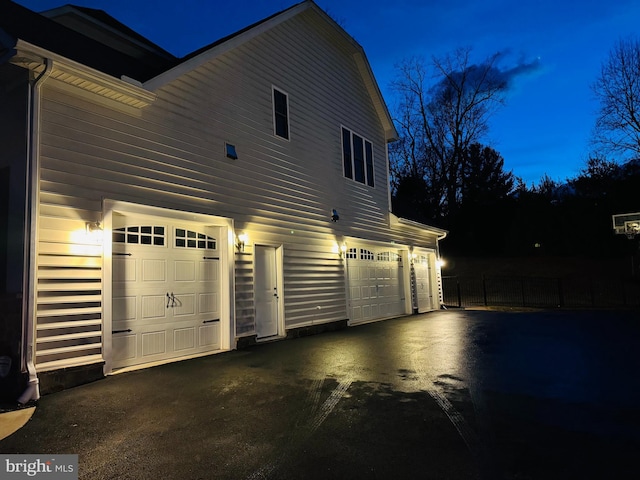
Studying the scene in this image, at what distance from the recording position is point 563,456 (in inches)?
116

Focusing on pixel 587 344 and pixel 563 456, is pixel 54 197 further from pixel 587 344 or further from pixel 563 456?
pixel 587 344

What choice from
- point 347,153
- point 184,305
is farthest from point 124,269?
point 347,153

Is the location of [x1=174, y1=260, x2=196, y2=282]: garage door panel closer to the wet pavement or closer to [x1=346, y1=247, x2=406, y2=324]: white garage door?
the wet pavement

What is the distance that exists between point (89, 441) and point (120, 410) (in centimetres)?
75

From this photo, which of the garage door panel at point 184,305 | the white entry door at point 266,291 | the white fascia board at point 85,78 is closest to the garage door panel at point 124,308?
the garage door panel at point 184,305

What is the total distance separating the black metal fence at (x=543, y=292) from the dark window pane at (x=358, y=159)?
336 inches

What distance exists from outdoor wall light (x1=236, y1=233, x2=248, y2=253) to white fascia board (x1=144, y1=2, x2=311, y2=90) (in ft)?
9.40

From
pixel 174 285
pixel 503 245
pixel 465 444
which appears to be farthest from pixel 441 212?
pixel 465 444

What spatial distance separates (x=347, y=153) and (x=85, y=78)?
24.3ft

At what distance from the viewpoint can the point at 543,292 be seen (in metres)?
21.3

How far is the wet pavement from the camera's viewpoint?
114 inches

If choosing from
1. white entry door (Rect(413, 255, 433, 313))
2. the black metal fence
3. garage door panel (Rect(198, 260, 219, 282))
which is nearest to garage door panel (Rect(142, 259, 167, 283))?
garage door panel (Rect(198, 260, 219, 282))

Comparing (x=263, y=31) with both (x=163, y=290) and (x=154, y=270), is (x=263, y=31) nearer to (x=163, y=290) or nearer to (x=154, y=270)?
(x=154, y=270)

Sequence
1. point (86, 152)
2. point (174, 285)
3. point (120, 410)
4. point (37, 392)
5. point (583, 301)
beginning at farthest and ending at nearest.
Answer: point (583, 301) < point (174, 285) < point (86, 152) < point (37, 392) < point (120, 410)
